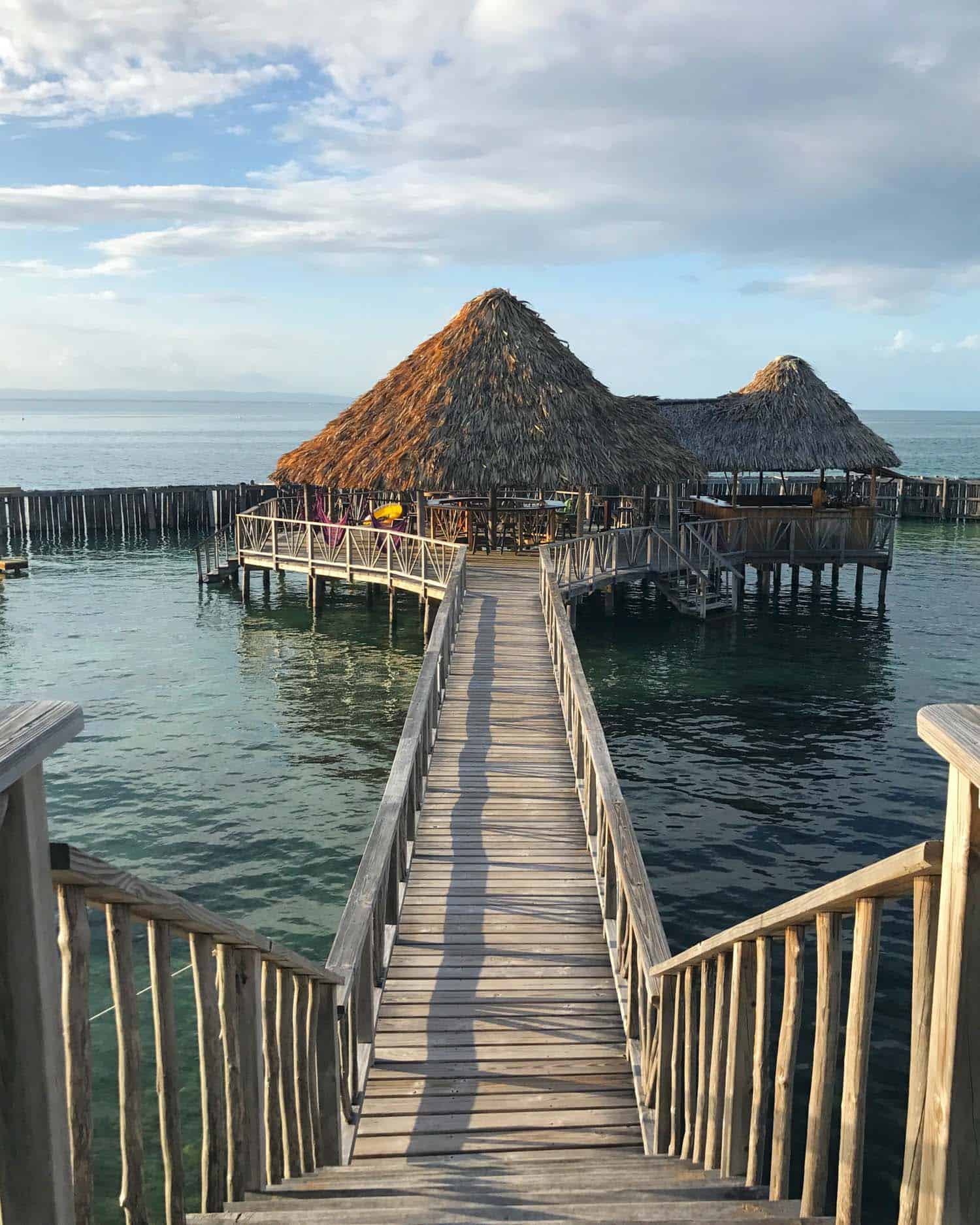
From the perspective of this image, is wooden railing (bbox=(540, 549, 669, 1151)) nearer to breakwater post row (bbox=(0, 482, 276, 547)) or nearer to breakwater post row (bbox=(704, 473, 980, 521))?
breakwater post row (bbox=(0, 482, 276, 547))

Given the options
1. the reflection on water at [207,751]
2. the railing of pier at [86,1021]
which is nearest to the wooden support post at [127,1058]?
the railing of pier at [86,1021]

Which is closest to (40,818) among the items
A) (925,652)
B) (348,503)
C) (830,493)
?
(925,652)

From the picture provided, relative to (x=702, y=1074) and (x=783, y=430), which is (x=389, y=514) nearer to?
(x=783, y=430)

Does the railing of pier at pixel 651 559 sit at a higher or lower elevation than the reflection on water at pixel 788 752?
higher

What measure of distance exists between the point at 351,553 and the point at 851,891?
77.0ft

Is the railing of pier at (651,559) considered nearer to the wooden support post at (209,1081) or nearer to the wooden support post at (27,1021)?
the wooden support post at (209,1081)

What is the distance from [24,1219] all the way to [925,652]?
2329 centimetres

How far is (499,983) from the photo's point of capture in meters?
6.69

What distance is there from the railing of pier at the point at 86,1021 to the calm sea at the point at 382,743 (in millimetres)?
4436

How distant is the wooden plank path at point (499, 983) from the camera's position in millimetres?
5340

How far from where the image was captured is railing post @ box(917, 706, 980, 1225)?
1.84m

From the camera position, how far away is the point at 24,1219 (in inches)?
74.5

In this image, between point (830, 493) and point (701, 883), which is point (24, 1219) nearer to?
point (701, 883)

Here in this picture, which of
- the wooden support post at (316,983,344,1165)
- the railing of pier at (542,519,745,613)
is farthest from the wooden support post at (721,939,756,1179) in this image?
the railing of pier at (542,519,745,613)
